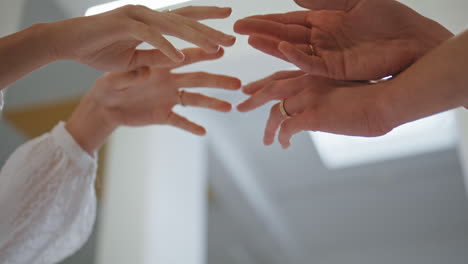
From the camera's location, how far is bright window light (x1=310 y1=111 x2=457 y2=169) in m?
3.21

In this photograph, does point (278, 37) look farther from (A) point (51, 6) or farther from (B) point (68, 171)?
(A) point (51, 6)

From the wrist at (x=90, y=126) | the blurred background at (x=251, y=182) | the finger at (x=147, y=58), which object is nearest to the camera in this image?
the finger at (x=147, y=58)

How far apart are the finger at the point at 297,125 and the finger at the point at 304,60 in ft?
0.30

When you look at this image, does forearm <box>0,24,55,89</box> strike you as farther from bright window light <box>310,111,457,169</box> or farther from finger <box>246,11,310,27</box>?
bright window light <box>310,111,457,169</box>

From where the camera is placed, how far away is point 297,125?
36.5 inches

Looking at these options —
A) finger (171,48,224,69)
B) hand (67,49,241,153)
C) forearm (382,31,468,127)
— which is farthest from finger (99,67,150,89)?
forearm (382,31,468,127)

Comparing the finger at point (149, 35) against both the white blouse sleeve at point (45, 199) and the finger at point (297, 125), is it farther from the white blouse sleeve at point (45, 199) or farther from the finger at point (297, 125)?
the white blouse sleeve at point (45, 199)

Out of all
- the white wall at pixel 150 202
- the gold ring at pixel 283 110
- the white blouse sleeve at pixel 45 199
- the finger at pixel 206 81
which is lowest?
the white wall at pixel 150 202

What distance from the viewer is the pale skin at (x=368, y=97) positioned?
716 millimetres

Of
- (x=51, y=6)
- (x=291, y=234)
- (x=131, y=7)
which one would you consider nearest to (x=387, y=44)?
(x=131, y=7)

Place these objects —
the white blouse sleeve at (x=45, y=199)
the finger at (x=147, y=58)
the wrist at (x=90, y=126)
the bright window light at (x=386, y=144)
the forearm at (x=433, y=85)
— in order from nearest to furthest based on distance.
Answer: the forearm at (x=433, y=85) < the finger at (x=147, y=58) < the white blouse sleeve at (x=45, y=199) < the wrist at (x=90, y=126) < the bright window light at (x=386, y=144)

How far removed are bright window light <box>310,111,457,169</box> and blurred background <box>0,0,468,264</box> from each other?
0.04 ft

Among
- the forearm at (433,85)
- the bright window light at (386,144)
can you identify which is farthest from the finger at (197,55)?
the bright window light at (386,144)

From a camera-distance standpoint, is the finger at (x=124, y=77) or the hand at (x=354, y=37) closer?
the hand at (x=354, y=37)
